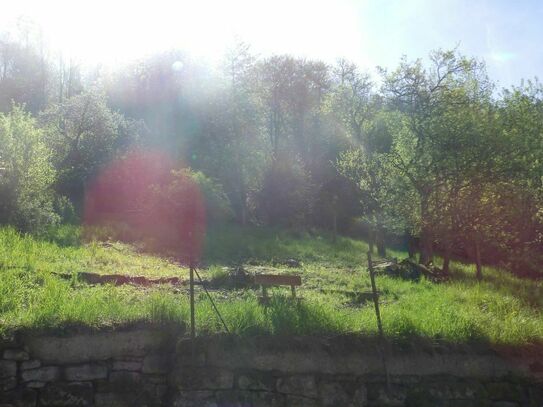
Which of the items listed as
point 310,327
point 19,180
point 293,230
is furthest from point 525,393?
point 293,230

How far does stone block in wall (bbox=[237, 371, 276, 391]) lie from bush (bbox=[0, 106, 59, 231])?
10.4 meters

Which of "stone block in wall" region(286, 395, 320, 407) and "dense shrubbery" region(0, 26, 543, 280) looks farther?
"dense shrubbery" region(0, 26, 543, 280)

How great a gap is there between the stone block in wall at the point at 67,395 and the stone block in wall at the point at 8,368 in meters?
0.35

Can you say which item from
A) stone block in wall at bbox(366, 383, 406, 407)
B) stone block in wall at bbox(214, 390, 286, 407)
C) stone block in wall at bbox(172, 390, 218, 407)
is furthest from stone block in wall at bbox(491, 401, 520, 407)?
stone block in wall at bbox(172, 390, 218, 407)

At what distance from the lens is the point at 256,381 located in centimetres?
571

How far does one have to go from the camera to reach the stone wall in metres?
5.45

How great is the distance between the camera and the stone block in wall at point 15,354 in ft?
17.7

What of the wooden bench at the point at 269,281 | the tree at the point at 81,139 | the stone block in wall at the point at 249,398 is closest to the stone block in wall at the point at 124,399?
the stone block in wall at the point at 249,398

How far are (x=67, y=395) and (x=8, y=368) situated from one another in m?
0.66

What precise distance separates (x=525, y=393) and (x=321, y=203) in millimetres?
25725

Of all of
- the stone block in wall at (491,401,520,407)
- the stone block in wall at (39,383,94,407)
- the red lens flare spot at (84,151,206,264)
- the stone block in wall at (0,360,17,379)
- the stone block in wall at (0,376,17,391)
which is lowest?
the stone block in wall at (491,401,520,407)

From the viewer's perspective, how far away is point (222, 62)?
31.8m

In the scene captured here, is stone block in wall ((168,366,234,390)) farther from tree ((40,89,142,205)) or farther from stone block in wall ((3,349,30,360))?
tree ((40,89,142,205))

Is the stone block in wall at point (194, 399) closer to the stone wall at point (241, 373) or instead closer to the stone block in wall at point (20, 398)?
the stone wall at point (241, 373)
